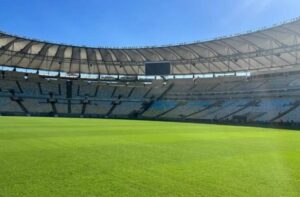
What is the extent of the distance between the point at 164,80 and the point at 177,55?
1279cm

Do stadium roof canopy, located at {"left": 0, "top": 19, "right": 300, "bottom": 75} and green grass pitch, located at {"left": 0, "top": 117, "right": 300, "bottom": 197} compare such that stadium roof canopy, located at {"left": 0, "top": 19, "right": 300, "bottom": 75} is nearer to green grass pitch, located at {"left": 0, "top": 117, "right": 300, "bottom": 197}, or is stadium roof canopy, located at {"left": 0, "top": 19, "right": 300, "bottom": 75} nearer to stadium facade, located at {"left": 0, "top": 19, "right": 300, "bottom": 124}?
stadium facade, located at {"left": 0, "top": 19, "right": 300, "bottom": 124}

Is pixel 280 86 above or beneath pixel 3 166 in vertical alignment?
above

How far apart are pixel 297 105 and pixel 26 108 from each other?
3974 cm

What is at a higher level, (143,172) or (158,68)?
(158,68)

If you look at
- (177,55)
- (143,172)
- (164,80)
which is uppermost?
(177,55)

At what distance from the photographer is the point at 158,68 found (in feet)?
205

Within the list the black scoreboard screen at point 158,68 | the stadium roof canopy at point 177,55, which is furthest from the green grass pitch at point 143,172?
the black scoreboard screen at point 158,68

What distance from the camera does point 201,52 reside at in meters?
55.3

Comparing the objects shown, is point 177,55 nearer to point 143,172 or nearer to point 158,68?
point 158,68

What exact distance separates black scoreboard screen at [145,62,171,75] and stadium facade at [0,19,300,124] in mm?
173

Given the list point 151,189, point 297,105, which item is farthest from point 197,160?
point 297,105

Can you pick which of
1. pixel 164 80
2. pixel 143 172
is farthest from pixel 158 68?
pixel 143 172

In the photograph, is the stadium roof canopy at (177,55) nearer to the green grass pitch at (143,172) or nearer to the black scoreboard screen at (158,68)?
the black scoreboard screen at (158,68)

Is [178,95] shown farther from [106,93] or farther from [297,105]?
[297,105]
